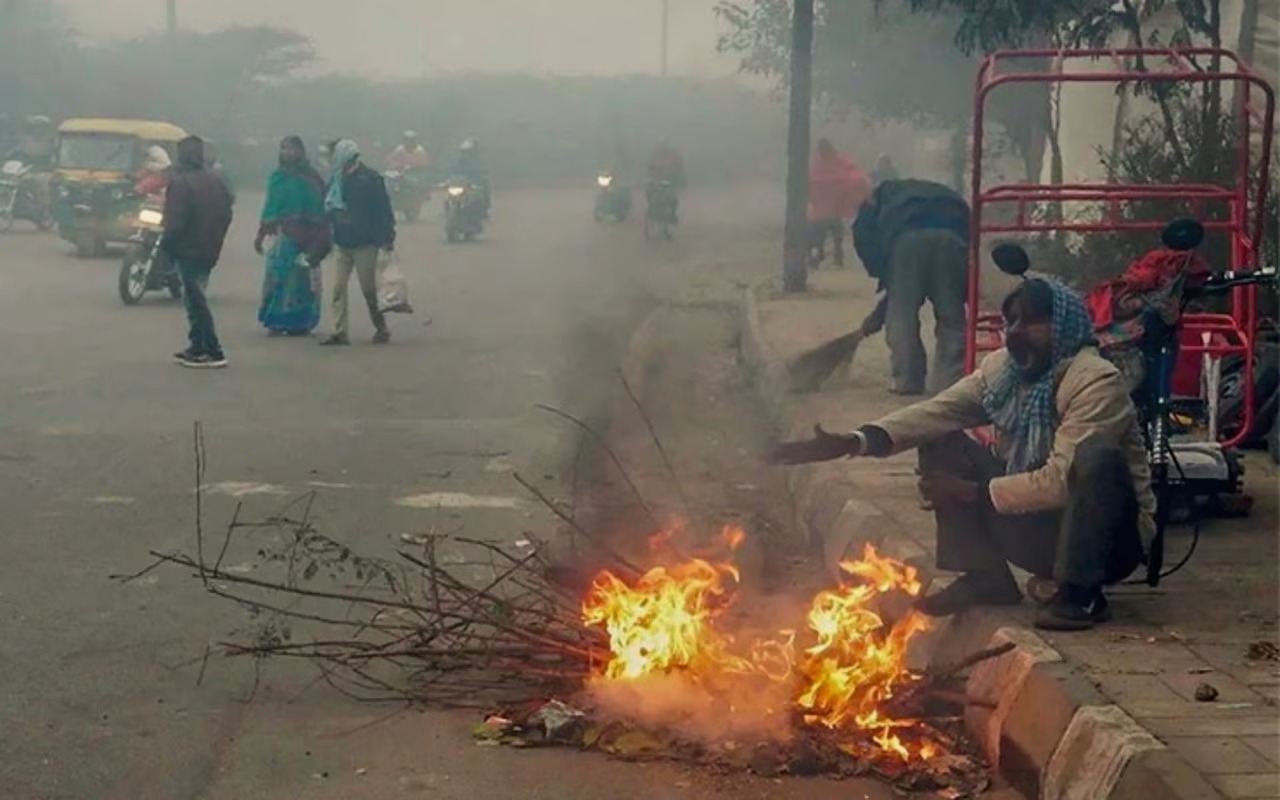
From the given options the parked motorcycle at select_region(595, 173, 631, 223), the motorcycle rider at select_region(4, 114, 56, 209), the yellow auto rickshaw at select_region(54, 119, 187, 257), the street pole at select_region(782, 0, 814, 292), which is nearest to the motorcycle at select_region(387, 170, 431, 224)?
the parked motorcycle at select_region(595, 173, 631, 223)

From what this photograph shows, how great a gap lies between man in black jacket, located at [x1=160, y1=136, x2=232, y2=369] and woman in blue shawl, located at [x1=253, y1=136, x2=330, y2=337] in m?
1.81

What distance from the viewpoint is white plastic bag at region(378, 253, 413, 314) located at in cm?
1722

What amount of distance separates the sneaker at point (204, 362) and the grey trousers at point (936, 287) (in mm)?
5410

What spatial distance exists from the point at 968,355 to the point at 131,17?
74.1m

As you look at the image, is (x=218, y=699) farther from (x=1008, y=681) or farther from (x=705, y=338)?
(x=705, y=338)

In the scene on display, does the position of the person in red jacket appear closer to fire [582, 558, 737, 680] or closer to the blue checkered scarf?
the blue checkered scarf

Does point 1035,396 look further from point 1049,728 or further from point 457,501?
point 457,501

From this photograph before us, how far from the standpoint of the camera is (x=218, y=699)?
6.25 m

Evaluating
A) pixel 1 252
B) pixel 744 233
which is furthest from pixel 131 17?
pixel 1 252

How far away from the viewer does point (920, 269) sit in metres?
12.0

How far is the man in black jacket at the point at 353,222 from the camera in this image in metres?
16.6

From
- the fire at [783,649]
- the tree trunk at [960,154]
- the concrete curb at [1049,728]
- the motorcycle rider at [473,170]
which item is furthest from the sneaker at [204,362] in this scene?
the motorcycle rider at [473,170]

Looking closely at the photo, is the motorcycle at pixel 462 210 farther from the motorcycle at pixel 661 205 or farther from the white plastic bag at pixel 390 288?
the white plastic bag at pixel 390 288

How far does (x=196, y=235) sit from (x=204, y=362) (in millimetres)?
1070
